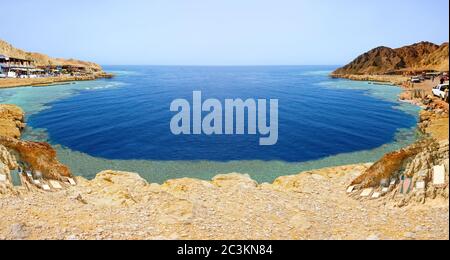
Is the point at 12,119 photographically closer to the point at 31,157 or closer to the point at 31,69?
the point at 31,157

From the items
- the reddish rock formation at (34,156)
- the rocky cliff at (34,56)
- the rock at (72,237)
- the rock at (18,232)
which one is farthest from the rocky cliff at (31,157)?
the rocky cliff at (34,56)

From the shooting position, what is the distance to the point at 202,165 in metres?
17.9

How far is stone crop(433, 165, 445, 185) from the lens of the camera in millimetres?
7410

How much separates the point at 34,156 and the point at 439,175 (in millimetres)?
10983

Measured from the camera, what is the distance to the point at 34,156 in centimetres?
997

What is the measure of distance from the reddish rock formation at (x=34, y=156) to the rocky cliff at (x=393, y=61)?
47.6 metres

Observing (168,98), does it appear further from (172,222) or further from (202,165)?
(172,222)

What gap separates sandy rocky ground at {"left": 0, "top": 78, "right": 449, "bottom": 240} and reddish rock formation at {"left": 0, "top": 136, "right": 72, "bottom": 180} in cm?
3

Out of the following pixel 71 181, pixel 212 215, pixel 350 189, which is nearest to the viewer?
pixel 212 215

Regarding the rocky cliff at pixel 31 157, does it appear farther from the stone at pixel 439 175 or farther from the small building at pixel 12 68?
the small building at pixel 12 68

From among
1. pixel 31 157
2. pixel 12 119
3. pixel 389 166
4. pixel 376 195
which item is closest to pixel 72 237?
pixel 31 157

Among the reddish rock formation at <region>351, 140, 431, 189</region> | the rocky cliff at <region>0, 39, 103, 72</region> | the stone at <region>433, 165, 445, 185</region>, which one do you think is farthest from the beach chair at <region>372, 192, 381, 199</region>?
the rocky cliff at <region>0, 39, 103, 72</region>

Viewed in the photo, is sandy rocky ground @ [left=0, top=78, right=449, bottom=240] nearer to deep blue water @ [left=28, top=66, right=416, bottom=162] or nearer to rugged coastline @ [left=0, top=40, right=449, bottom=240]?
rugged coastline @ [left=0, top=40, right=449, bottom=240]

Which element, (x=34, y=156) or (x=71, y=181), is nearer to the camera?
(x=34, y=156)
